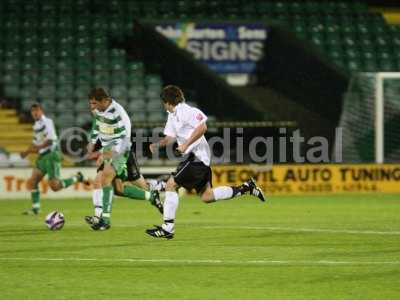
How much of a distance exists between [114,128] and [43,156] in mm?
4782

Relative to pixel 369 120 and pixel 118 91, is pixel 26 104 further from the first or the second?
pixel 369 120

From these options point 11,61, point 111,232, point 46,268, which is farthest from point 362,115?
point 46,268

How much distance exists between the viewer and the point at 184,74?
2772cm

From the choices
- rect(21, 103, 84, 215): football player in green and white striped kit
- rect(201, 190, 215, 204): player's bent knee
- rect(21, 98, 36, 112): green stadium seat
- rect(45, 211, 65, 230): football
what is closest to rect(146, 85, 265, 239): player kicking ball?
rect(201, 190, 215, 204): player's bent knee

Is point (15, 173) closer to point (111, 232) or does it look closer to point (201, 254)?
point (111, 232)

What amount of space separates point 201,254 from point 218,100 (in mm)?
15264

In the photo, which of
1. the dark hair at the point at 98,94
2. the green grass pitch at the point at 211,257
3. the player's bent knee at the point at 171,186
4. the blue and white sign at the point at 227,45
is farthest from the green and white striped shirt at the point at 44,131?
the blue and white sign at the point at 227,45

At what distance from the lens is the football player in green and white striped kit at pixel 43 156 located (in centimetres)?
1875

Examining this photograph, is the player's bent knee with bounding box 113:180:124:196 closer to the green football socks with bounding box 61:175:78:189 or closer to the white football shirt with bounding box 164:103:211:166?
the white football shirt with bounding box 164:103:211:166

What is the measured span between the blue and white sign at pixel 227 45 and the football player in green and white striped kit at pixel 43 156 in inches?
441

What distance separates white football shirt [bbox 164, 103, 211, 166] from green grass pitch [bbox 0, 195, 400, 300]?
1.06m

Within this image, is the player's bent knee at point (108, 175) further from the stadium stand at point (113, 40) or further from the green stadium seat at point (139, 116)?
the green stadium seat at point (139, 116)

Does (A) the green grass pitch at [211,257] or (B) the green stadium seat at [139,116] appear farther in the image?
(B) the green stadium seat at [139,116]

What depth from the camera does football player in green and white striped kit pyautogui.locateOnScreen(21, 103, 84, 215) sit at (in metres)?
18.8
